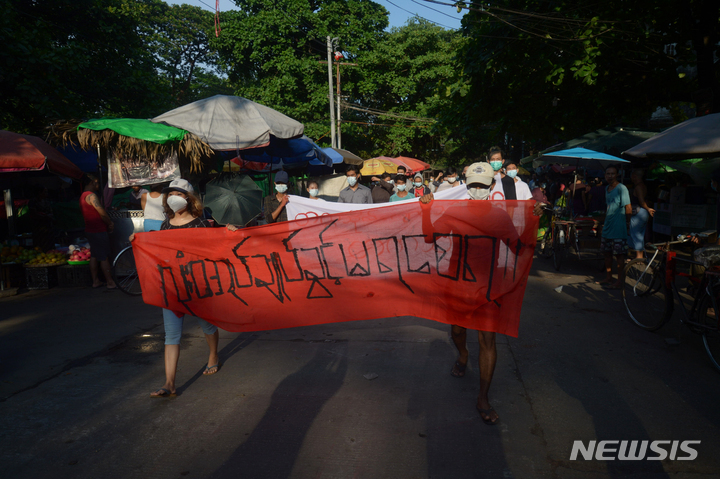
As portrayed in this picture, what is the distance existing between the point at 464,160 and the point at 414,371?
4184 cm

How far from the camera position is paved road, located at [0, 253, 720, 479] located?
3104 millimetres

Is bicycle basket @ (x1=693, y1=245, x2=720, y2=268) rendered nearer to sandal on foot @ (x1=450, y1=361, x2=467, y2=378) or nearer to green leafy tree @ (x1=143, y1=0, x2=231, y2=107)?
sandal on foot @ (x1=450, y1=361, x2=467, y2=378)

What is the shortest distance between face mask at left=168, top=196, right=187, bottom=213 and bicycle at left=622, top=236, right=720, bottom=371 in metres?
4.87

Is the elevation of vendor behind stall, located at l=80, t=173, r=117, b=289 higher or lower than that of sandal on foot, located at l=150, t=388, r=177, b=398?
higher

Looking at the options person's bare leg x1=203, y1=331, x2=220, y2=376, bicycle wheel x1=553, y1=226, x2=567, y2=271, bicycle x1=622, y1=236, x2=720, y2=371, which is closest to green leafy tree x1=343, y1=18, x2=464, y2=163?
bicycle wheel x1=553, y1=226, x2=567, y2=271

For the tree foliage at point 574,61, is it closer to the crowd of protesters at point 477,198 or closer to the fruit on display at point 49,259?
the crowd of protesters at point 477,198

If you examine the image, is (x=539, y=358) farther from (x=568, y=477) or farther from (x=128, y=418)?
(x=128, y=418)

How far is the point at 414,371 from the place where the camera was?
4.60 m

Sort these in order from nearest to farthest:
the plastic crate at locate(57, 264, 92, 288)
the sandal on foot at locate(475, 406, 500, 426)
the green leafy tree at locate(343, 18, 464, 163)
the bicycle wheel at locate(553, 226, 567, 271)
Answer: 1. the sandal on foot at locate(475, 406, 500, 426)
2. the plastic crate at locate(57, 264, 92, 288)
3. the bicycle wheel at locate(553, 226, 567, 271)
4. the green leafy tree at locate(343, 18, 464, 163)

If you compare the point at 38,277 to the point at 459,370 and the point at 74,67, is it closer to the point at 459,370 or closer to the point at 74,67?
the point at 74,67

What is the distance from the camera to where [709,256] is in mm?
4559

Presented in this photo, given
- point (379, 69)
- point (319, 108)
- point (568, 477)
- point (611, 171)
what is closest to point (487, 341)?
point (568, 477)

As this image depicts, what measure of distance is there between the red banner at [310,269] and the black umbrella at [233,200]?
14.8 feet

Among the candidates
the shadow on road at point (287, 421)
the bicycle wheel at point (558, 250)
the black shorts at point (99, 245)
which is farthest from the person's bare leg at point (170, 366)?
the bicycle wheel at point (558, 250)
